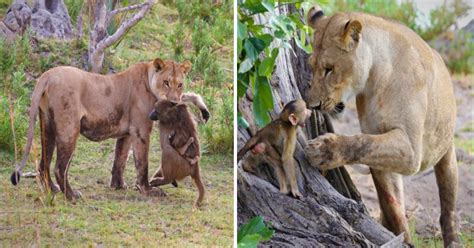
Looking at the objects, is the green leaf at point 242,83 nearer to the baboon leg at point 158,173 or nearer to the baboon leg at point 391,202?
the baboon leg at point 158,173

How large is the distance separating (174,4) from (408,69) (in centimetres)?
121

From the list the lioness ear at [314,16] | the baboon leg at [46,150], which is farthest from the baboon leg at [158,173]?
the lioness ear at [314,16]

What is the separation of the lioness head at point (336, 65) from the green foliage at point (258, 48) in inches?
4.9

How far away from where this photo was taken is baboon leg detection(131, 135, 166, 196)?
3971mm

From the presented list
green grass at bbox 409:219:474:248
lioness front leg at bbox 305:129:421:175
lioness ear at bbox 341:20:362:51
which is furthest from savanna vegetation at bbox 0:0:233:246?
green grass at bbox 409:219:474:248

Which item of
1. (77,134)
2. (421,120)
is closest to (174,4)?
(77,134)

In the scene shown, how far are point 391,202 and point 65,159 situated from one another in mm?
1783

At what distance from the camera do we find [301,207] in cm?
448

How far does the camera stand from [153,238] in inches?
153

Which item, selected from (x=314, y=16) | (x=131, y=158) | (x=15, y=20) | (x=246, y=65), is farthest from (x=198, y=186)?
(x=314, y=16)

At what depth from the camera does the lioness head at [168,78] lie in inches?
157

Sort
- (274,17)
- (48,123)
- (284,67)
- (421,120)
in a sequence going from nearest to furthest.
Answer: (48,123) < (274,17) < (421,120) < (284,67)

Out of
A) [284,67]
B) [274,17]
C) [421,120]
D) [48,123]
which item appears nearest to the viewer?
[48,123]

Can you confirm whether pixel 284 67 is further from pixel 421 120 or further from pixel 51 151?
pixel 51 151
